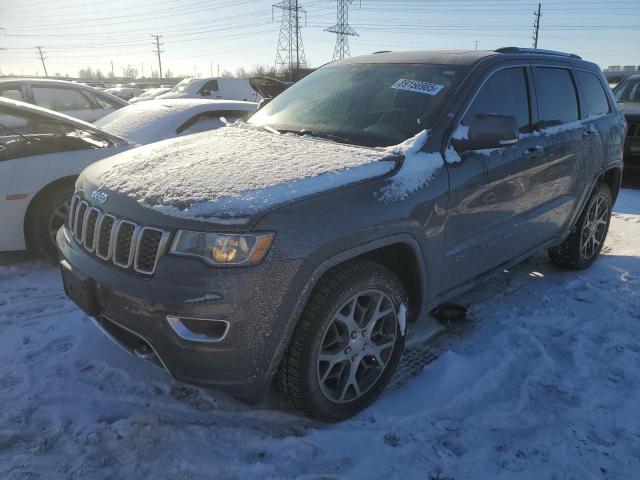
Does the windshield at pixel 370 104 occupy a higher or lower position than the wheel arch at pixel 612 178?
higher

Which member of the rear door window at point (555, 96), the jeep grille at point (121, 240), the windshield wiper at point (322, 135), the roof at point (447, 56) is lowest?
the jeep grille at point (121, 240)

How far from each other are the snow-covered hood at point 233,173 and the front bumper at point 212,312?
0.24m

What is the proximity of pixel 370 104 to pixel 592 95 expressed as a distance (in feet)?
7.86

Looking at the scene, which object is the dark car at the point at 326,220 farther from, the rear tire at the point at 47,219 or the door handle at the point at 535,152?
the rear tire at the point at 47,219

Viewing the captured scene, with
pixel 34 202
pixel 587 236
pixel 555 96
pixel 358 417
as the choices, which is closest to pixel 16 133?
pixel 34 202

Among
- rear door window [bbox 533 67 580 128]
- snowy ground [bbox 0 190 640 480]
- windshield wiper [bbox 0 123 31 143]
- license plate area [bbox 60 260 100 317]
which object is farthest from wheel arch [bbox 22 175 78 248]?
rear door window [bbox 533 67 580 128]

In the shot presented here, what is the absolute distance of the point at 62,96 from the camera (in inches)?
342

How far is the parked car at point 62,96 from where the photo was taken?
826 cm

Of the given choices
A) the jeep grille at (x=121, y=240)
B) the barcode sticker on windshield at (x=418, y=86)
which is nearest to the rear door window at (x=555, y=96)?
the barcode sticker on windshield at (x=418, y=86)

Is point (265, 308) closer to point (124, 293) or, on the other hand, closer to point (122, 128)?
point (124, 293)

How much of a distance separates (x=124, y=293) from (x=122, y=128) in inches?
172

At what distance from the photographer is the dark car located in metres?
2.13

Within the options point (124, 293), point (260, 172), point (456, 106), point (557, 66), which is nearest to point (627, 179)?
point (557, 66)

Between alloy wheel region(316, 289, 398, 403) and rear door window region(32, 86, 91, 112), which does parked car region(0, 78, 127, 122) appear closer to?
rear door window region(32, 86, 91, 112)
